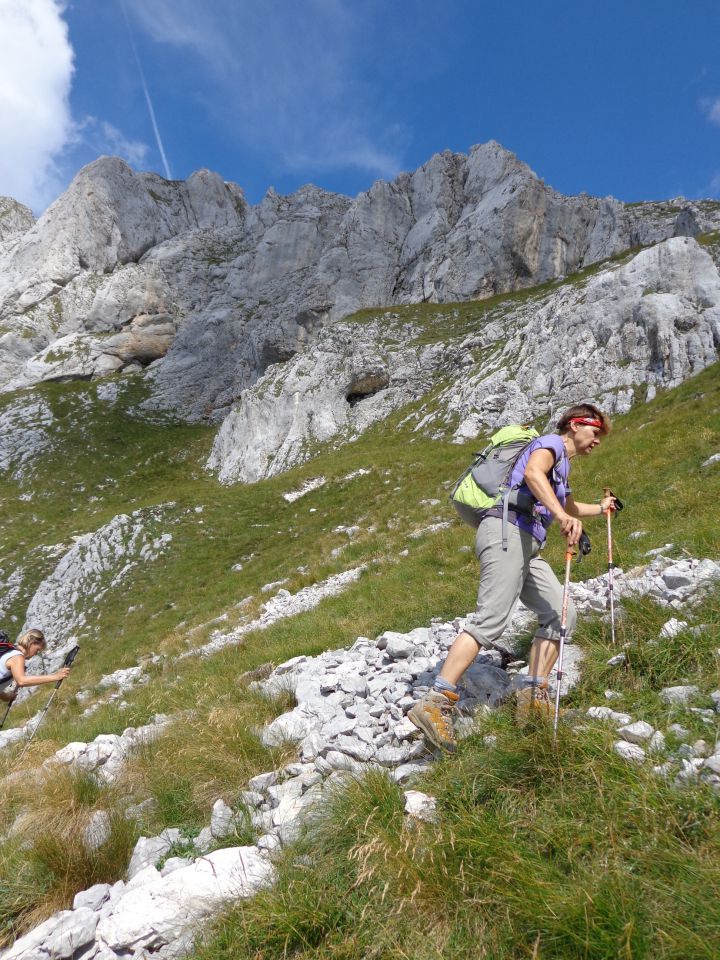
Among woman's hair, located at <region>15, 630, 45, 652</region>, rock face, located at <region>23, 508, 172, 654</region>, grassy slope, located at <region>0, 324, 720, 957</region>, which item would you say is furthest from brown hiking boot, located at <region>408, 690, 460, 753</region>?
rock face, located at <region>23, 508, 172, 654</region>

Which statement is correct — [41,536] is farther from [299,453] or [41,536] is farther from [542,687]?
[542,687]

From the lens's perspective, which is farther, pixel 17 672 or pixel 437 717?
pixel 17 672

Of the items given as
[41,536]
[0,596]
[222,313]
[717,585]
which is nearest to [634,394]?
[717,585]

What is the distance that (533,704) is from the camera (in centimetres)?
408

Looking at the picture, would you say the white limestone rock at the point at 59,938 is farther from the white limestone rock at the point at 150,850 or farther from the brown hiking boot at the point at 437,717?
the brown hiking boot at the point at 437,717

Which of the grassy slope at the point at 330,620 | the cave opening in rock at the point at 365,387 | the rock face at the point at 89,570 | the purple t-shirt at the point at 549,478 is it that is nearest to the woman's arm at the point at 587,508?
the purple t-shirt at the point at 549,478

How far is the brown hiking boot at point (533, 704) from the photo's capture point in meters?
3.93

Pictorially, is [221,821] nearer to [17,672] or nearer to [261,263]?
[17,672]

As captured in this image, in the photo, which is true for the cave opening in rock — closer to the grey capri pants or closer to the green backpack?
the green backpack

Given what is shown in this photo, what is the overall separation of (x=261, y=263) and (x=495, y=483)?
89012 mm

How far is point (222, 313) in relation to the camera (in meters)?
76.6

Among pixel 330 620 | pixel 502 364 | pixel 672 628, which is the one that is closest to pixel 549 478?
pixel 672 628

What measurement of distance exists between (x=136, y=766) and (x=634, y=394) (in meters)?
29.4

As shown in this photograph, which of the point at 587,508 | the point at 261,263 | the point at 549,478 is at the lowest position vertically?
the point at 587,508
